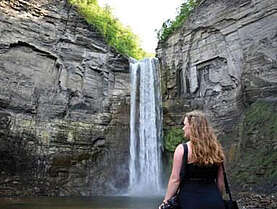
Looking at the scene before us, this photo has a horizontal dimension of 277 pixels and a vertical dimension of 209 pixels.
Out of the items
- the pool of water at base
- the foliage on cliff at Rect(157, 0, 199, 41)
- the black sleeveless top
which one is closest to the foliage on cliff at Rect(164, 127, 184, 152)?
the foliage on cliff at Rect(157, 0, 199, 41)

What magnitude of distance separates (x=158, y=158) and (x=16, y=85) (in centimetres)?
831

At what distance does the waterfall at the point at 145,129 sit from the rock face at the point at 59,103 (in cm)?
48

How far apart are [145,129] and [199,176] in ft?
49.1

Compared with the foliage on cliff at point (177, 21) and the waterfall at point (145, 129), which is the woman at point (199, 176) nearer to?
the waterfall at point (145, 129)

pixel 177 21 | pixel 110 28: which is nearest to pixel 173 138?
pixel 177 21

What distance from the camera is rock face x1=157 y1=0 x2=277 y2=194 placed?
12.5 m

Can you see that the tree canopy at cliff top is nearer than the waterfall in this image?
No

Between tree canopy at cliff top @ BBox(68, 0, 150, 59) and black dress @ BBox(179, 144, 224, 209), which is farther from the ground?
tree canopy at cliff top @ BBox(68, 0, 150, 59)

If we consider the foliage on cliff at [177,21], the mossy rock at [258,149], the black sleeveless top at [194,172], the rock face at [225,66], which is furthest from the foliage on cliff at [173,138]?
the black sleeveless top at [194,172]

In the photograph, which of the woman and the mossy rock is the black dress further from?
the mossy rock

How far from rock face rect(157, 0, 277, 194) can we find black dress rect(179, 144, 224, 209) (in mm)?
7998

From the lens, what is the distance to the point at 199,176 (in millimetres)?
2285

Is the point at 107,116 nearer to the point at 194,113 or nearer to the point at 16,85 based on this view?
the point at 16,85

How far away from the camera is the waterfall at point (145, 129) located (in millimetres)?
16172
